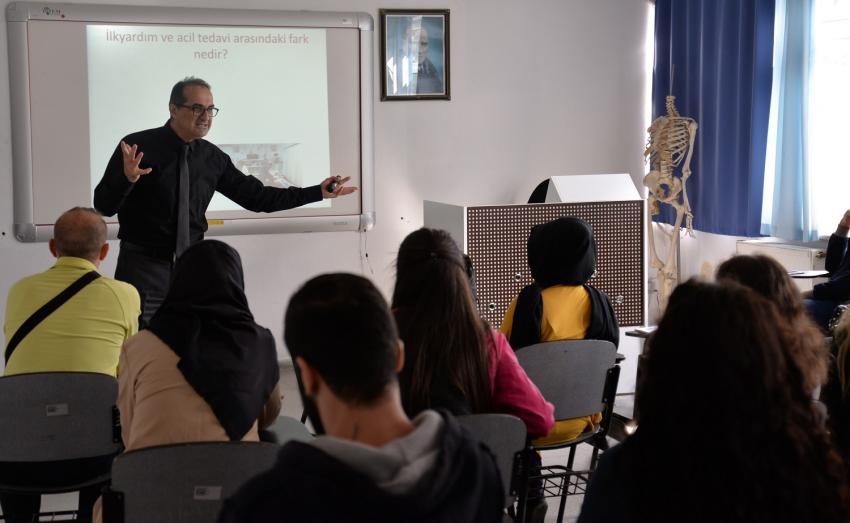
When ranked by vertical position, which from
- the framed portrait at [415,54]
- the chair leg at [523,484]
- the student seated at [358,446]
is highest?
the framed portrait at [415,54]

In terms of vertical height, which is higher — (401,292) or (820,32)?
(820,32)

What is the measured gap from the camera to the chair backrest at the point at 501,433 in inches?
82.0

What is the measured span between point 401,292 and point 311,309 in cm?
108

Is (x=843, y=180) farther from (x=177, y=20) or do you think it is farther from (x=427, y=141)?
(x=177, y=20)

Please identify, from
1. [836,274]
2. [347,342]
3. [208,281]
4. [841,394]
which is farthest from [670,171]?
[347,342]

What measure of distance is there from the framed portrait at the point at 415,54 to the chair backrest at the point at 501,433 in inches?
165

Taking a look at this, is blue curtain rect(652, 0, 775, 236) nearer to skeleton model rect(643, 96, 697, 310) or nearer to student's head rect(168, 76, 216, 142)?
skeleton model rect(643, 96, 697, 310)

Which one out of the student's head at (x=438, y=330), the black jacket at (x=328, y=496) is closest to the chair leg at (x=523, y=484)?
the student's head at (x=438, y=330)

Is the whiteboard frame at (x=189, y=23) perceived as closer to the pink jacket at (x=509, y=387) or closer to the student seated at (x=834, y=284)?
the student seated at (x=834, y=284)

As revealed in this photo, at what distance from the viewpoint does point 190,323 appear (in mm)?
2078

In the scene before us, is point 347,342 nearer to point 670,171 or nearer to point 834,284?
point 834,284

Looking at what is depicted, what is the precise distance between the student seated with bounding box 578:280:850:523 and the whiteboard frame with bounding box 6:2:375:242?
186 inches

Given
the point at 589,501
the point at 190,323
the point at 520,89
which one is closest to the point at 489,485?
the point at 589,501

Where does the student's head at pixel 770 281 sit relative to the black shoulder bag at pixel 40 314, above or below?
above
